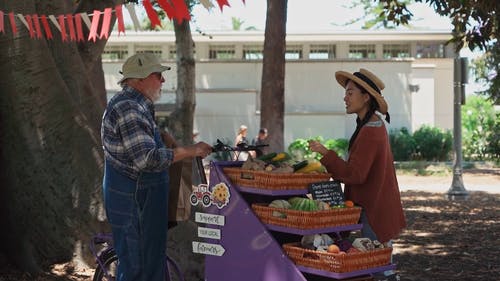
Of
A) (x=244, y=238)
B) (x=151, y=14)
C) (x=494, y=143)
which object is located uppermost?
(x=151, y=14)

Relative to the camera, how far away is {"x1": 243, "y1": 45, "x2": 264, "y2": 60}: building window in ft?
118

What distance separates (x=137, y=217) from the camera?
4.77 metres

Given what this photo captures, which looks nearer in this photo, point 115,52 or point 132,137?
point 132,137

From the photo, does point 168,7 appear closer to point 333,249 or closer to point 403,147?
point 333,249

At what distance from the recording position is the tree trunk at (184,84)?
19.6m

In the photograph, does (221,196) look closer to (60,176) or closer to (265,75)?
(60,176)

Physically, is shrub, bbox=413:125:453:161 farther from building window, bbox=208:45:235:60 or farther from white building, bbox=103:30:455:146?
building window, bbox=208:45:235:60

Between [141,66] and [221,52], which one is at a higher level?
[221,52]

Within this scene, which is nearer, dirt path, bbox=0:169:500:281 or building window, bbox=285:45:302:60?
dirt path, bbox=0:169:500:281

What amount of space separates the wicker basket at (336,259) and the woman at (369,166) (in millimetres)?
423

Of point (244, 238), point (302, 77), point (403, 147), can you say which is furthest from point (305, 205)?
point (302, 77)

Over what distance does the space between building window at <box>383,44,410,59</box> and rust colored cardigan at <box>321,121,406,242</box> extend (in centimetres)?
3181

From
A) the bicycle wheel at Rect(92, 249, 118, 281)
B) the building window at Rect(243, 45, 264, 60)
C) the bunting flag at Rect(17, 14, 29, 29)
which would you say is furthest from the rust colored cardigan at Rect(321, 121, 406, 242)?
the building window at Rect(243, 45, 264, 60)

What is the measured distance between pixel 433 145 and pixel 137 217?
92.4 ft
